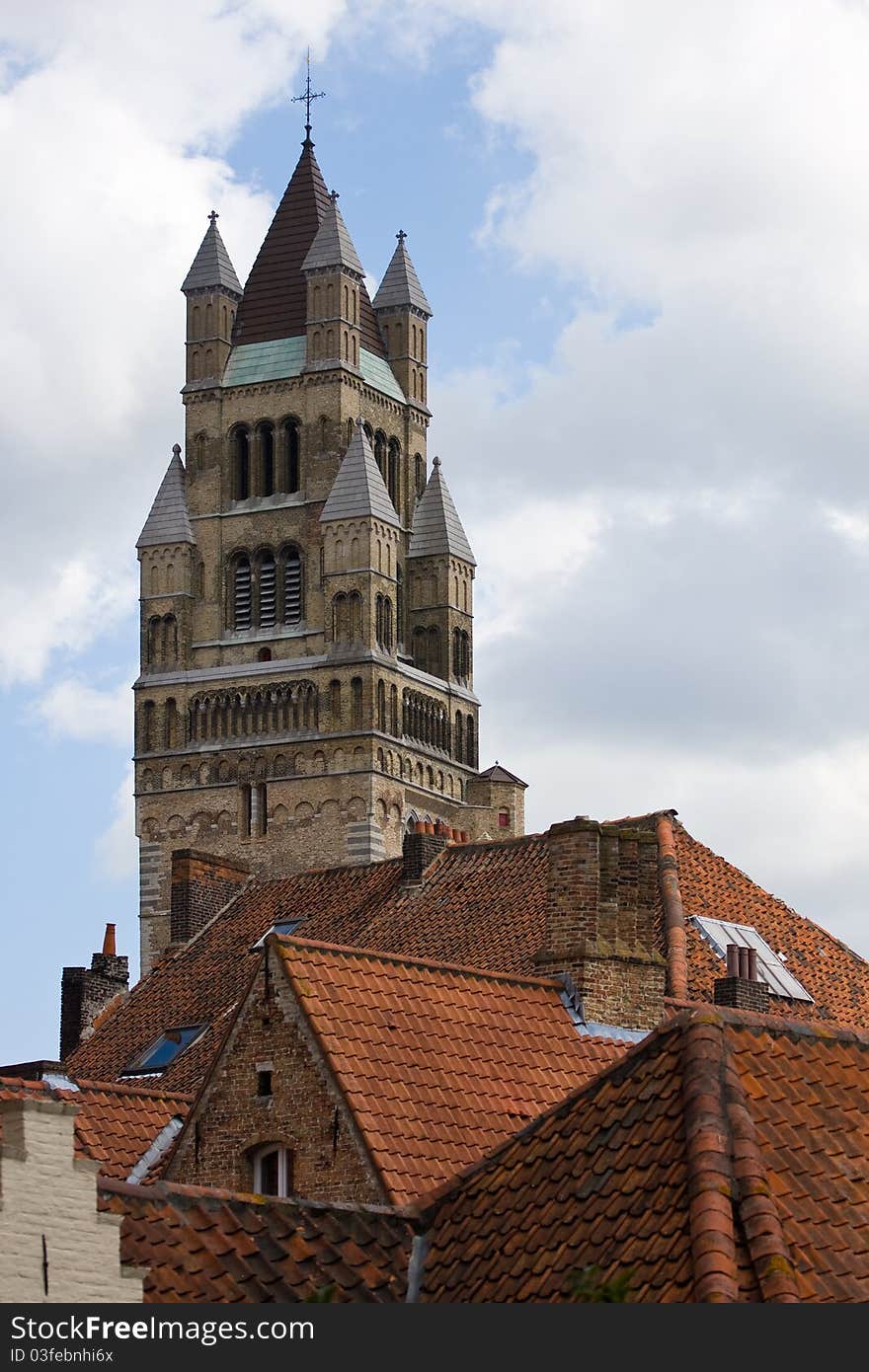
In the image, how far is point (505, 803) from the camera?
117 meters

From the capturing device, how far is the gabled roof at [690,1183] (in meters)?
18.4

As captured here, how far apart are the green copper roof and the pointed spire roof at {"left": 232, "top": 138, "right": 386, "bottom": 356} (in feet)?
1.19

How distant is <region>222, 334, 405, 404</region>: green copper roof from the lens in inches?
4911

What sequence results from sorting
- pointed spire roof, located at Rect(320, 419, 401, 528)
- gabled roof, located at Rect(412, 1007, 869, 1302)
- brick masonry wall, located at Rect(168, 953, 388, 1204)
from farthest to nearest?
pointed spire roof, located at Rect(320, 419, 401, 528)
brick masonry wall, located at Rect(168, 953, 388, 1204)
gabled roof, located at Rect(412, 1007, 869, 1302)

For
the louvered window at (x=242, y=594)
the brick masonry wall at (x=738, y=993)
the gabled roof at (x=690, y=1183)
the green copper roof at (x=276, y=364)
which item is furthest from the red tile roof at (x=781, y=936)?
the green copper roof at (x=276, y=364)

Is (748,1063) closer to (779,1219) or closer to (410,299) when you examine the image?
(779,1219)

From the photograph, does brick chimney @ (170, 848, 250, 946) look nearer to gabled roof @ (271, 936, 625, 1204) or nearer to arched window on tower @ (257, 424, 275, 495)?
gabled roof @ (271, 936, 625, 1204)

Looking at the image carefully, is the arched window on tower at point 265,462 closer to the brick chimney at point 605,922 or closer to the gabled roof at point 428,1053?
the brick chimney at point 605,922

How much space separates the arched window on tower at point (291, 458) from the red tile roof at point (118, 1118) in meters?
93.6

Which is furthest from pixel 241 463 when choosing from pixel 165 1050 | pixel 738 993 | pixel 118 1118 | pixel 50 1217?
pixel 50 1217

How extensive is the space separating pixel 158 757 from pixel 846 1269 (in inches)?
3955

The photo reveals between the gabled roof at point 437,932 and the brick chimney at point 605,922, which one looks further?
the gabled roof at point 437,932

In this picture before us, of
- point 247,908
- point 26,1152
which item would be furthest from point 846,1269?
point 247,908

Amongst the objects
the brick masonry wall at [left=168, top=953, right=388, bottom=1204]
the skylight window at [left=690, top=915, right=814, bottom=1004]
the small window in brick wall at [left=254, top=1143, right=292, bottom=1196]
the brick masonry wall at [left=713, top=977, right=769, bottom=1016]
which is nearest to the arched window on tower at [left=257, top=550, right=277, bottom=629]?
the skylight window at [left=690, top=915, right=814, bottom=1004]
